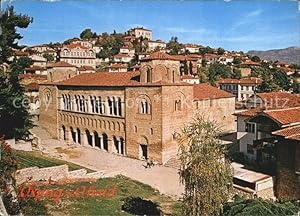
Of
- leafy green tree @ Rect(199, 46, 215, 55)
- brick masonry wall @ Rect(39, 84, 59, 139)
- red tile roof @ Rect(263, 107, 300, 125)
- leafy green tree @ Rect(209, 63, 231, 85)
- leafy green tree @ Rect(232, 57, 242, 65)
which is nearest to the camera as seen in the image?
red tile roof @ Rect(263, 107, 300, 125)

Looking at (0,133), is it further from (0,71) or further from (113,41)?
(113,41)

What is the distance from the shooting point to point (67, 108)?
93.9ft

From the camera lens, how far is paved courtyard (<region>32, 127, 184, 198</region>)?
17378 mm

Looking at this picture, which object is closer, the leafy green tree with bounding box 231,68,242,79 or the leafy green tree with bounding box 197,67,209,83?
the leafy green tree with bounding box 197,67,209,83

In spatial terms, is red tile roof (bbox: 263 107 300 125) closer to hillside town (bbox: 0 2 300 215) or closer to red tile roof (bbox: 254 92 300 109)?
hillside town (bbox: 0 2 300 215)

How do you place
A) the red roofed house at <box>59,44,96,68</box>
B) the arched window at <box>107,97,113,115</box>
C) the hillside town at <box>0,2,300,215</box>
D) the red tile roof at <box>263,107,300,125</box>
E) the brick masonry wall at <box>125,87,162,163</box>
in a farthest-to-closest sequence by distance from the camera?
the red roofed house at <box>59,44,96,68</box>, the arched window at <box>107,97,113,115</box>, the brick masonry wall at <box>125,87,162,163</box>, the red tile roof at <box>263,107,300,125</box>, the hillside town at <box>0,2,300,215</box>

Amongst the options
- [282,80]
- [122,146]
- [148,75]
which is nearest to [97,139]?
[122,146]

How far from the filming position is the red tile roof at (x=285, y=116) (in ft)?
56.1

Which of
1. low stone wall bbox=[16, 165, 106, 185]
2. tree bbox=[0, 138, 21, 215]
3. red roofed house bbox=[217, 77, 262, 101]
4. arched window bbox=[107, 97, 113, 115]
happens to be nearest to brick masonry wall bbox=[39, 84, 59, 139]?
arched window bbox=[107, 97, 113, 115]

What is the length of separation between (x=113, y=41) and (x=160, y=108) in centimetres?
6061

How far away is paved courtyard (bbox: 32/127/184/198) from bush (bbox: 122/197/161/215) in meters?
2.02

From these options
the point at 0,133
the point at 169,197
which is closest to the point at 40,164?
the point at 0,133

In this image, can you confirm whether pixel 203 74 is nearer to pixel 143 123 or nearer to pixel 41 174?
pixel 143 123

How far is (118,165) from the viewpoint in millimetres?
20844
